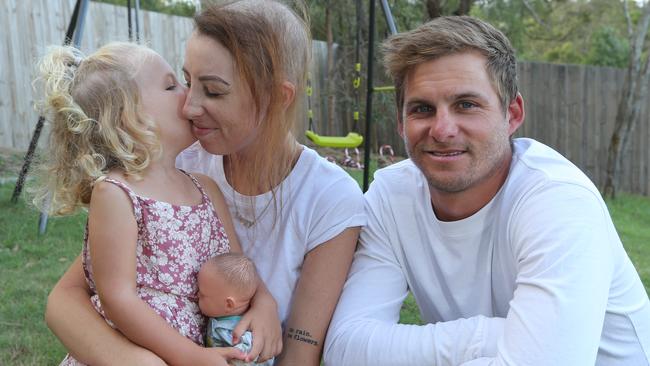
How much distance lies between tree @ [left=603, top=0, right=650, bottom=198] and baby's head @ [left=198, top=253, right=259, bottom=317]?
8.47 m

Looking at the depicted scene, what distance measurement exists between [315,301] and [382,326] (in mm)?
241

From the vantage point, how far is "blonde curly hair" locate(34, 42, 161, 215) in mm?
1943

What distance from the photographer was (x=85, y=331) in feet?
6.45

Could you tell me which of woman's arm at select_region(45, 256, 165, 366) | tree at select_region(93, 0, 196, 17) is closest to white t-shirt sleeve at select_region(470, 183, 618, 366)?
woman's arm at select_region(45, 256, 165, 366)

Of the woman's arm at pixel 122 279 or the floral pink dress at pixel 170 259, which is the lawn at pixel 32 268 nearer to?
the floral pink dress at pixel 170 259

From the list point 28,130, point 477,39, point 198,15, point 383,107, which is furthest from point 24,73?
point 477,39

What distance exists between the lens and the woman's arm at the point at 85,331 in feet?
6.09

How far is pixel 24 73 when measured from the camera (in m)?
8.55

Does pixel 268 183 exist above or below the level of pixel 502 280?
above

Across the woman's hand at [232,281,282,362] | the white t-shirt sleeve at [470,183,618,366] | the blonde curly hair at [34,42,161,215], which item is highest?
the blonde curly hair at [34,42,161,215]

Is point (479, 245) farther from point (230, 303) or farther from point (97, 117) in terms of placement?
point (97, 117)

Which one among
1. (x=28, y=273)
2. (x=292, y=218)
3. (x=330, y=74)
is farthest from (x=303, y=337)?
(x=330, y=74)

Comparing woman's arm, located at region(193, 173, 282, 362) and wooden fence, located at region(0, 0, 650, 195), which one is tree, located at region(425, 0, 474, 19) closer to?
wooden fence, located at region(0, 0, 650, 195)

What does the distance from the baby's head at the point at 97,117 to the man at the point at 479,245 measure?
765mm
